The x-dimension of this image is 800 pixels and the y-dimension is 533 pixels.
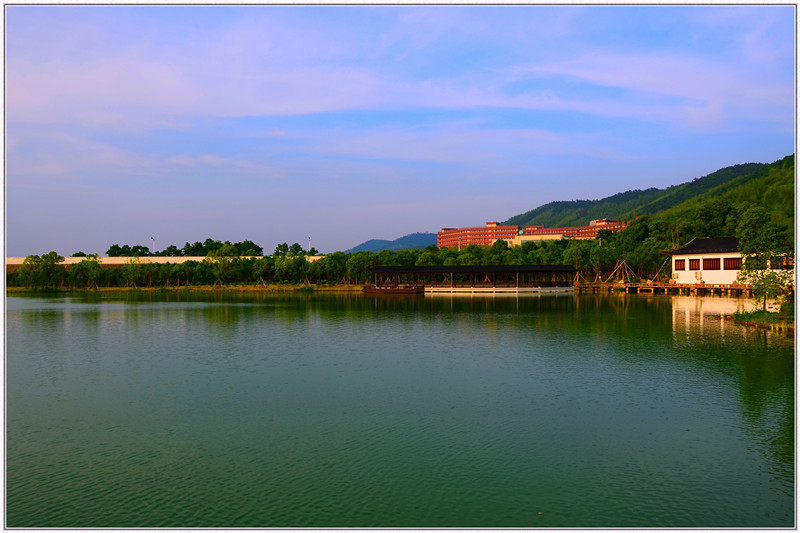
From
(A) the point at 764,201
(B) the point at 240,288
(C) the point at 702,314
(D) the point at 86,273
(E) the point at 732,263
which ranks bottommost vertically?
(B) the point at 240,288

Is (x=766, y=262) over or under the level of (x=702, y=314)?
over

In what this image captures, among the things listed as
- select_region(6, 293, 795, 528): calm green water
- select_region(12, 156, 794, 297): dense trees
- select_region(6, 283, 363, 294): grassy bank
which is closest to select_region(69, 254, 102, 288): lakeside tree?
select_region(12, 156, 794, 297): dense trees

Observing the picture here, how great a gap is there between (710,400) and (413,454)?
893 centimetres

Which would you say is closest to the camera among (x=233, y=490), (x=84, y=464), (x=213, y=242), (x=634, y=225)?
(x=233, y=490)

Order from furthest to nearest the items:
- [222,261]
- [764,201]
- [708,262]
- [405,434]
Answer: [222,261] < [764,201] < [708,262] < [405,434]

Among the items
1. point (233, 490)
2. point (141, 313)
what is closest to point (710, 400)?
point (233, 490)

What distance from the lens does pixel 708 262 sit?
57625mm

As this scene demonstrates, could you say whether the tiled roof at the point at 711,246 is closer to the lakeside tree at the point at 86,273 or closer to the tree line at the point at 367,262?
the tree line at the point at 367,262

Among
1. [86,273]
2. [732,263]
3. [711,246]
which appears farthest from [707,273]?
[86,273]

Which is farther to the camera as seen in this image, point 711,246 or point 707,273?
point 711,246

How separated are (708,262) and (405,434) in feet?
177

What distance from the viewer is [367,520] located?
30.1ft

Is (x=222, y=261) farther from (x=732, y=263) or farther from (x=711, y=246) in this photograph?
(x=732, y=263)

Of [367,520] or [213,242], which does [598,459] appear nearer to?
[367,520]
